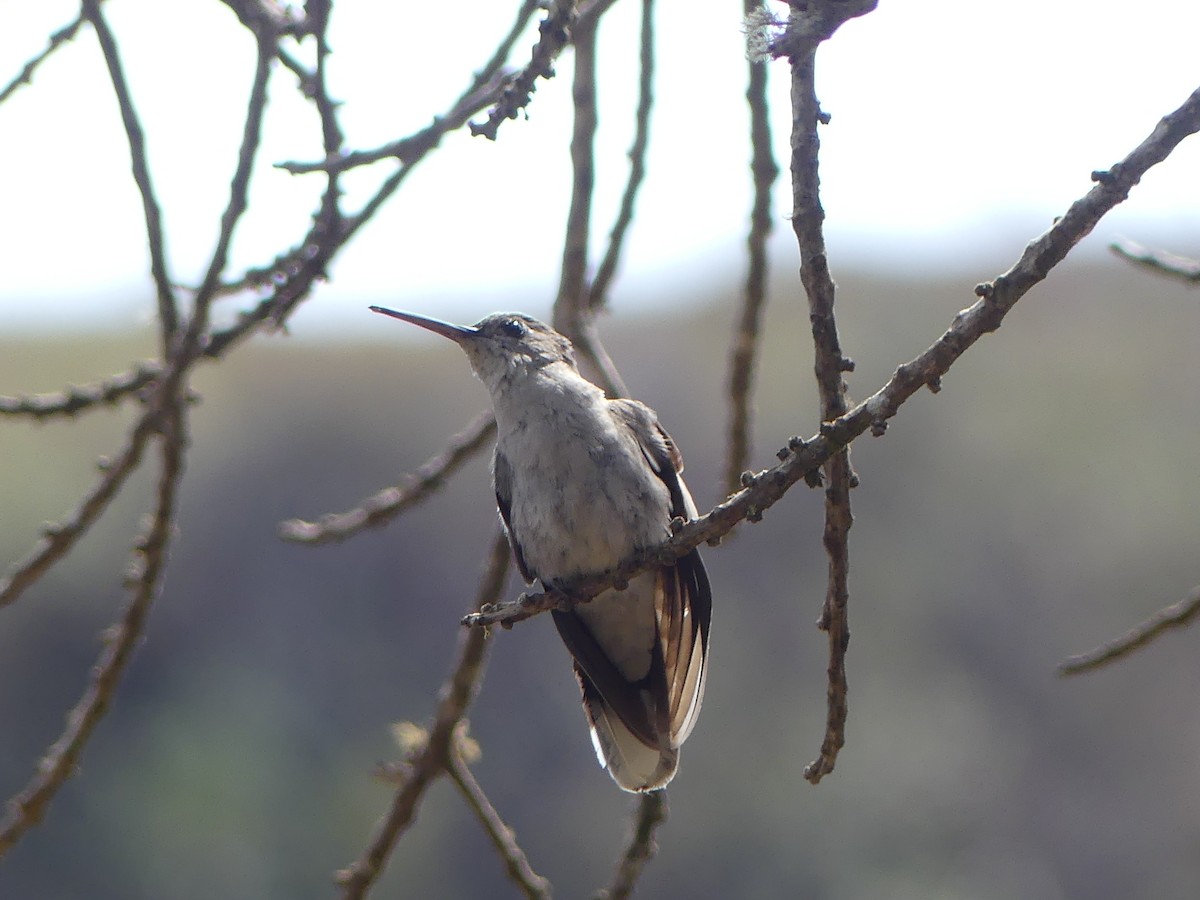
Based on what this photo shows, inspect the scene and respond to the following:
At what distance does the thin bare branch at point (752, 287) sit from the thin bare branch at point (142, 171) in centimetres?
170

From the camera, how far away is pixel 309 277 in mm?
3801

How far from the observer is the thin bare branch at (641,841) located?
394 centimetres

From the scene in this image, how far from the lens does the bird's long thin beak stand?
4.66 meters

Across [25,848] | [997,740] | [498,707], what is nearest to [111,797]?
[25,848]

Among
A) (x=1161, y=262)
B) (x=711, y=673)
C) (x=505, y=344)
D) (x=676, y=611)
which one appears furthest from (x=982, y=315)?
(x=711, y=673)

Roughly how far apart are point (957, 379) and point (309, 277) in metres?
28.9

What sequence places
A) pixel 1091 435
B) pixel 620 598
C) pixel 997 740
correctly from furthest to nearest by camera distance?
pixel 1091 435 → pixel 997 740 → pixel 620 598

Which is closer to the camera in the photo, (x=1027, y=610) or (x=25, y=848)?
(x=25, y=848)

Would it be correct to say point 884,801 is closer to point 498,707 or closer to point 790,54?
point 498,707

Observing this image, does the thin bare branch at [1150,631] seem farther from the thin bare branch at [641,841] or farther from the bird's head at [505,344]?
the bird's head at [505,344]

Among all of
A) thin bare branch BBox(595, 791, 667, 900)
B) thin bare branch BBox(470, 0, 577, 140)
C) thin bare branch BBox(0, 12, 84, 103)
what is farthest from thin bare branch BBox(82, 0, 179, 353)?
thin bare branch BBox(595, 791, 667, 900)

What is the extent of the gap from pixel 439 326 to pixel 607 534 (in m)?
1.14

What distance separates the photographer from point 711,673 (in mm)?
26141

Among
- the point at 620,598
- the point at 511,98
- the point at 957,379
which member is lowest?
the point at 957,379
